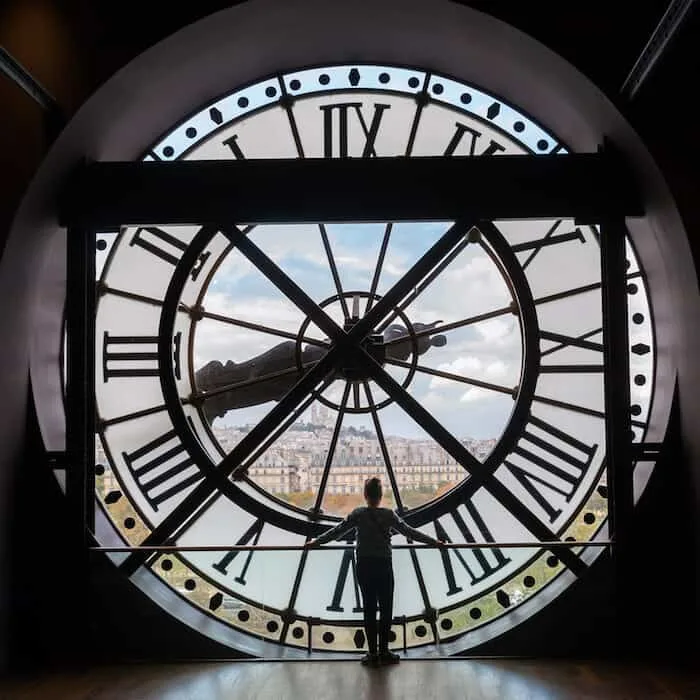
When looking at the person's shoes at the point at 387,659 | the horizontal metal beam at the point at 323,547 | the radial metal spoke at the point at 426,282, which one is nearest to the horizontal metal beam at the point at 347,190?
the radial metal spoke at the point at 426,282

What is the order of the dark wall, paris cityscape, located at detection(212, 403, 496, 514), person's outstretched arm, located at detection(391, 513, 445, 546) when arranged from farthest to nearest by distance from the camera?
paris cityscape, located at detection(212, 403, 496, 514), person's outstretched arm, located at detection(391, 513, 445, 546), the dark wall

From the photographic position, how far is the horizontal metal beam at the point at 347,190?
3797 mm

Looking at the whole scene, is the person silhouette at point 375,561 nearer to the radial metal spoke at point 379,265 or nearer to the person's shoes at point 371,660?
the person's shoes at point 371,660

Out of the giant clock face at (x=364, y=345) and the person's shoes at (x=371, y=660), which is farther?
the giant clock face at (x=364, y=345)

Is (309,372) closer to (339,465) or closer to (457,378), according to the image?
(339,465)

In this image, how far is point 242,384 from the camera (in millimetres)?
4383

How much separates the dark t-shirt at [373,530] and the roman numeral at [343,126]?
5.98 ft

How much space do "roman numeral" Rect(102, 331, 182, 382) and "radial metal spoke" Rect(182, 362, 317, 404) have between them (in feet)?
0.73

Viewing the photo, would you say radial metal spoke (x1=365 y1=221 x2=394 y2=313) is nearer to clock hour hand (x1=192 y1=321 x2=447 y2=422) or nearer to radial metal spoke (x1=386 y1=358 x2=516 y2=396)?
clock hour hand (x1=192 y1=321 x2=447 y2=422)

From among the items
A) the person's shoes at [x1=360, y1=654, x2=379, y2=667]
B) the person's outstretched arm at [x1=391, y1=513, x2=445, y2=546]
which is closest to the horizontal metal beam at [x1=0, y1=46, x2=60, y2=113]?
the person's outstretched arm at [x1=391, y1=513, x2=445, y2=546]

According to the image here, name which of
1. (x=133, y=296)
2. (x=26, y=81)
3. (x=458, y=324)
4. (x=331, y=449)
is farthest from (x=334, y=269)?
(x=26, y=81)

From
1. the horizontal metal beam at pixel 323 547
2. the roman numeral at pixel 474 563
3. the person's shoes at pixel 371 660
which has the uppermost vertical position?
the horizontal metal beam at pixel 323 547

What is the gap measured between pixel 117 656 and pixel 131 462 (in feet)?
3.15

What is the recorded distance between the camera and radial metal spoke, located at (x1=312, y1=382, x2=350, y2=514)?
436 cm
